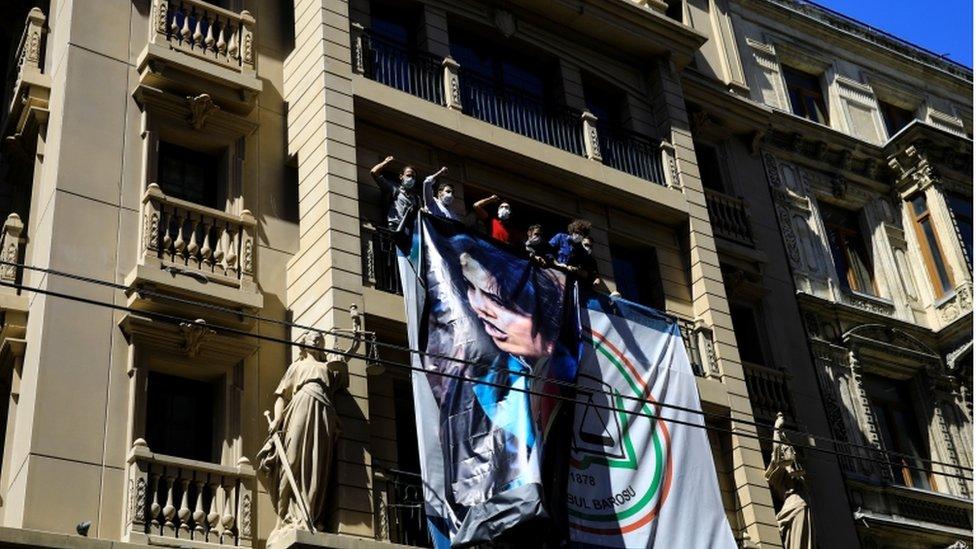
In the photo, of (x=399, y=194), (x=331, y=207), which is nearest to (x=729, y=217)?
(x=399, y=194)

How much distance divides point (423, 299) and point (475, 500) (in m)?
3.22

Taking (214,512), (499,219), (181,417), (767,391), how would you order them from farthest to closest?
(767,391), (499,219), (181,417), (214,512)

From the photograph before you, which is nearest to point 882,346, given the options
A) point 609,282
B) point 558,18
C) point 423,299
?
point 609,282

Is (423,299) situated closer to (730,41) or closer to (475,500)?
(475,500)

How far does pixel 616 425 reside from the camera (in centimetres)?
2005

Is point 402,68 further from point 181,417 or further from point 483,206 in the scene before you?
point 181,417

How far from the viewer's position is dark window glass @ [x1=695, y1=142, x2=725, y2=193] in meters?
28.0

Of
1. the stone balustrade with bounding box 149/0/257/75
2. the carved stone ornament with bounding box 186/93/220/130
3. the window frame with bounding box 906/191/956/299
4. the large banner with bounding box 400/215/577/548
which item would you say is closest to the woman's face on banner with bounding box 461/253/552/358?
the large banner with bounding box 400/215/577/548

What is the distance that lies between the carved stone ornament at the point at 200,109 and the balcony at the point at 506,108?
2503 mm

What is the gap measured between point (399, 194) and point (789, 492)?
843 cm

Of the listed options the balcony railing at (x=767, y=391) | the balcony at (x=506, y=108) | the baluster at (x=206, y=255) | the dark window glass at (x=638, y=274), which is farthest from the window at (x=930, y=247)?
the baluster at (x=206, y=255)

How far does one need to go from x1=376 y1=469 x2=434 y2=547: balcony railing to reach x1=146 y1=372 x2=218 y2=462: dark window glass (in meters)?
2.39

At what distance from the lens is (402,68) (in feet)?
72.3

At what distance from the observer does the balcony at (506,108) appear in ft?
71.9
